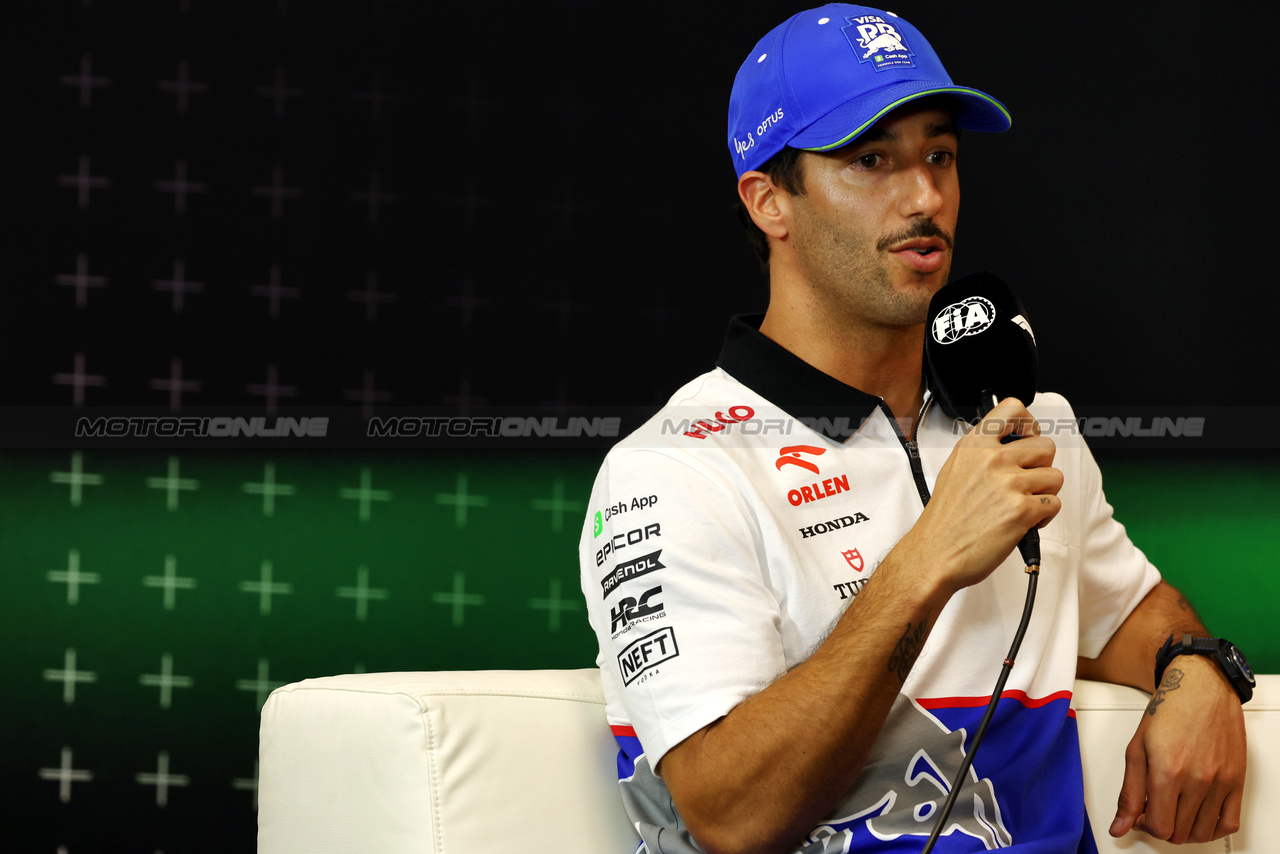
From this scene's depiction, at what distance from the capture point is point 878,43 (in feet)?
4.63

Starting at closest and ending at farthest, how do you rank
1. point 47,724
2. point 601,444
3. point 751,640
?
1. point 751,640
2. point 47,724
3. point 601,444

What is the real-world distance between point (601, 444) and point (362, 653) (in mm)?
535

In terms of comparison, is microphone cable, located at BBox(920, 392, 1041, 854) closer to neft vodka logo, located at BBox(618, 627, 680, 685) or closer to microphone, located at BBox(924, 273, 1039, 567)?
microphone, located at BBox(924, 273, 1039, 567)

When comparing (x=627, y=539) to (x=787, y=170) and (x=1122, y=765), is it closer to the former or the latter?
(x=787, y=170)

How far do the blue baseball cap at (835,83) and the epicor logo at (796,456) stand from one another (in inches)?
14.9

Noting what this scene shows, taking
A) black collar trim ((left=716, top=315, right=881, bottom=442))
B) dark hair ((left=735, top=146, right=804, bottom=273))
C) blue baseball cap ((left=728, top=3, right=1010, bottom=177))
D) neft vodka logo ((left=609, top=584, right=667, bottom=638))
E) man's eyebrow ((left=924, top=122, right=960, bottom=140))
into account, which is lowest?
neft vodka logo ((left=609, top=584, right=667, bottom=638))

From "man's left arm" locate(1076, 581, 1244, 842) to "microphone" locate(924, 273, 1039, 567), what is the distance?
1.43 ft

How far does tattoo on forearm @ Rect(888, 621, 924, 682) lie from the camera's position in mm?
1059

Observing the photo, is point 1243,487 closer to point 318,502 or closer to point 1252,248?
point 1252,248

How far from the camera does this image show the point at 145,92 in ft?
6.17

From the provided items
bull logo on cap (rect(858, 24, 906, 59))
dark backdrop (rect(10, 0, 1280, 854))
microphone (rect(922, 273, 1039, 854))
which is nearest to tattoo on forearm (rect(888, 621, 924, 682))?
microphone (rect(922, 273, 1039, 854))

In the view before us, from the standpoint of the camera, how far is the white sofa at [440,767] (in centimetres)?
113

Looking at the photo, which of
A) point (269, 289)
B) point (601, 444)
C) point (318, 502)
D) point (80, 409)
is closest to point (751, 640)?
point (601, 444)

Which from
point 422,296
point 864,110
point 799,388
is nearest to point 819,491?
point 799,388
